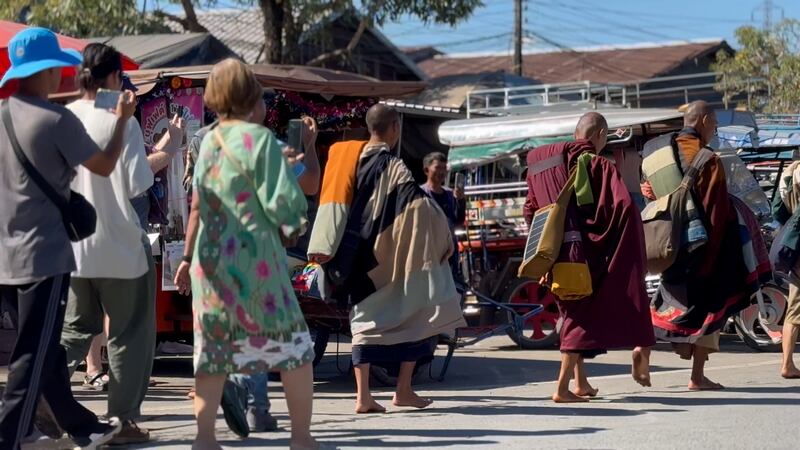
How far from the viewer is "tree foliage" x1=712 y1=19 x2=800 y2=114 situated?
22.0 metres

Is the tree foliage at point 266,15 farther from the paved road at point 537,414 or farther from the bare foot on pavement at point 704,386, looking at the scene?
the bare foot on pavement at point 704,386

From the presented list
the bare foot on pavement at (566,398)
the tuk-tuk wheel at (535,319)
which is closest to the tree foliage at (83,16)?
the tuk-tuk wheel at (535,319)

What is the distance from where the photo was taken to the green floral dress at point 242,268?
18.7 ft

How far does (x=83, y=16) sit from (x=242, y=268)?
1805 centimetres

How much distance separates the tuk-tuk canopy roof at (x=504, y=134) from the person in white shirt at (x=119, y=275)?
23.7 feet

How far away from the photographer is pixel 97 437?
20.5 feet

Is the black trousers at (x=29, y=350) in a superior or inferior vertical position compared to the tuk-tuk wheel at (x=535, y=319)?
Result: superior

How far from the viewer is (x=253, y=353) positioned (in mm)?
5727

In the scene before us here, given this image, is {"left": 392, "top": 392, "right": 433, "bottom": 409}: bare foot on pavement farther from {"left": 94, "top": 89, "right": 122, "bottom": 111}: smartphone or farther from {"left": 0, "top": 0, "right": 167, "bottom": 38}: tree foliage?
{"left": 0, "top": 0, "right": 167, "bottom": 38}: tree foliage

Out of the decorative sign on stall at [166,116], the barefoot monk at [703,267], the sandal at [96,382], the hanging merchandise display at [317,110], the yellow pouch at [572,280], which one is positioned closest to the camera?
the yellow pouch at [572,280]

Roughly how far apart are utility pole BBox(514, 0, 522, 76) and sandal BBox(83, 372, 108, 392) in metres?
27.5

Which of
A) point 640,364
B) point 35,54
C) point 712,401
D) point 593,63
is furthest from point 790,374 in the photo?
point 593,63

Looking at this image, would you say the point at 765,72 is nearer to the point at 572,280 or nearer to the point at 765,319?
the point at 765,319

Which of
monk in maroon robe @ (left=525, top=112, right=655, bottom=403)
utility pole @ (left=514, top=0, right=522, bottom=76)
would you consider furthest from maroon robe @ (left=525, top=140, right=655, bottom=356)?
utility pole @ (left=514, top=0, right=522, bottom=76)
